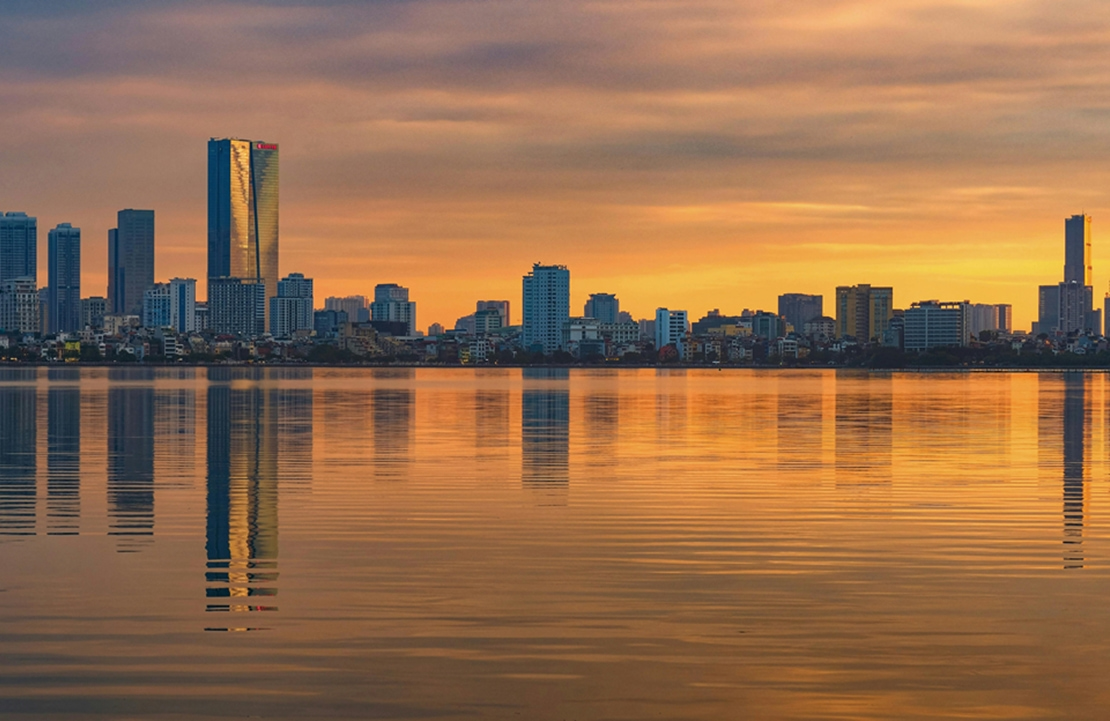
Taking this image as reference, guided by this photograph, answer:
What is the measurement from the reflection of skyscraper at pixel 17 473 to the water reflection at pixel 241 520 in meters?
4.42

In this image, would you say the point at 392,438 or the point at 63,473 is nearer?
the point at 63,473

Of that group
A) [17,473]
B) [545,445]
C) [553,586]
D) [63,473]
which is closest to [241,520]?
[553,586]

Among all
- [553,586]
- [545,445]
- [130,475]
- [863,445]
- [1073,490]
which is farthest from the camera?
[863,445]

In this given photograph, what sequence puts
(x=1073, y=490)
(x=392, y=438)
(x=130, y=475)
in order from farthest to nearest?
1. (x=392, y=438)
2. (x=130, y=475)
3. (x=1073, y=490)

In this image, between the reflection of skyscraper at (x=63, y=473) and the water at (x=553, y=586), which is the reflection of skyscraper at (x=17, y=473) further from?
the reflection of skyscraper at (x=63, y=473)

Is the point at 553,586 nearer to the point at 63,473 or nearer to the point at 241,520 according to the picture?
the point at 241,520

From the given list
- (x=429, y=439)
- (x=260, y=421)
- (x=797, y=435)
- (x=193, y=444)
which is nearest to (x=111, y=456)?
(x=193, y=444)

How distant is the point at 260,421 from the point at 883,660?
6538cm

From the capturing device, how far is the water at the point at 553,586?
15.8 m

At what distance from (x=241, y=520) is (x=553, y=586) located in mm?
11951

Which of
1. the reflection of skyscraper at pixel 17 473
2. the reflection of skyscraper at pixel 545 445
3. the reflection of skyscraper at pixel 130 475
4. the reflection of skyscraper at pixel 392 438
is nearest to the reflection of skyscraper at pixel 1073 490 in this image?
the reflection of skyscraper at pixel 545 445

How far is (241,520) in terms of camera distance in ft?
105

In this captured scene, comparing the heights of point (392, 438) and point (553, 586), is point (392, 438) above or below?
below

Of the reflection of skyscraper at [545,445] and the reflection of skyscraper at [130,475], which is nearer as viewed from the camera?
the reflection of skyscraper at [130,475]
